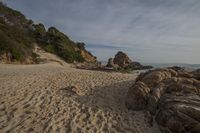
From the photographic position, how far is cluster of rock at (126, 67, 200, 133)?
7.26 meters

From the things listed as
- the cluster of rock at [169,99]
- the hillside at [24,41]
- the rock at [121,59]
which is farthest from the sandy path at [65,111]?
the rock at [121,59]

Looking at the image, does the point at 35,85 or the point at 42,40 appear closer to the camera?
the point at 35,85

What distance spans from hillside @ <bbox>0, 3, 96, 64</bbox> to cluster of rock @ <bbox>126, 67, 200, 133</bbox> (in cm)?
1894

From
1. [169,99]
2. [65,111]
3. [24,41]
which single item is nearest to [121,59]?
[24,41]

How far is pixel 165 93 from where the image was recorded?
9.58 metres

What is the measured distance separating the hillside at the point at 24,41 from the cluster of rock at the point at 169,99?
1894 cm

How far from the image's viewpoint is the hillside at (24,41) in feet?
84.2

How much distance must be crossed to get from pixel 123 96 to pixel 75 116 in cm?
338

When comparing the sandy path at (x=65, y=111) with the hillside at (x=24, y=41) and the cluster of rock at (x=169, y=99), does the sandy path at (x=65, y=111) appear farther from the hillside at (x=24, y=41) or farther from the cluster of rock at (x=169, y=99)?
the hillside at (x=24, y=41)

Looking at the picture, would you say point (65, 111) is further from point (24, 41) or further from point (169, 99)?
point (24, 41)

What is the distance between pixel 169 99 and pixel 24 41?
28.9 meters

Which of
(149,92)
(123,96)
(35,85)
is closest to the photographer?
(149,92)

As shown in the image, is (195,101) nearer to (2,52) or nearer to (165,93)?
(165,93)

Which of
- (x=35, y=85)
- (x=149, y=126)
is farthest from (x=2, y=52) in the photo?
(x=149, y=126)
